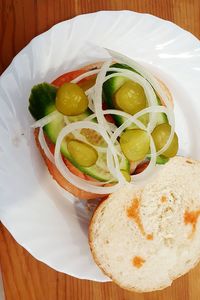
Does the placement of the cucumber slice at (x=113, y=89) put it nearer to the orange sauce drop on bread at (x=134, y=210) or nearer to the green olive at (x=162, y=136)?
the green olive at (x=162, y=136)

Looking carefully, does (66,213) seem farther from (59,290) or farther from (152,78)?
(152,78)

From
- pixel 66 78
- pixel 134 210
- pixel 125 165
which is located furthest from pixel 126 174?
pixel 66 78

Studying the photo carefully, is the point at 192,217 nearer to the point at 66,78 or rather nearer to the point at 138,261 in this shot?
the point at 138,261

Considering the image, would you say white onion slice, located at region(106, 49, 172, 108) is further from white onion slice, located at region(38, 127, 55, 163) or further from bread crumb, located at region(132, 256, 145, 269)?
bread crumb, located at region(132, 256, 145, 269)

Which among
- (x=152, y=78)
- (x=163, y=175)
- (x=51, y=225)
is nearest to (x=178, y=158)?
(x=163, y=175)

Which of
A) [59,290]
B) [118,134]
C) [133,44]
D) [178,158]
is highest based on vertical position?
[133,44]
